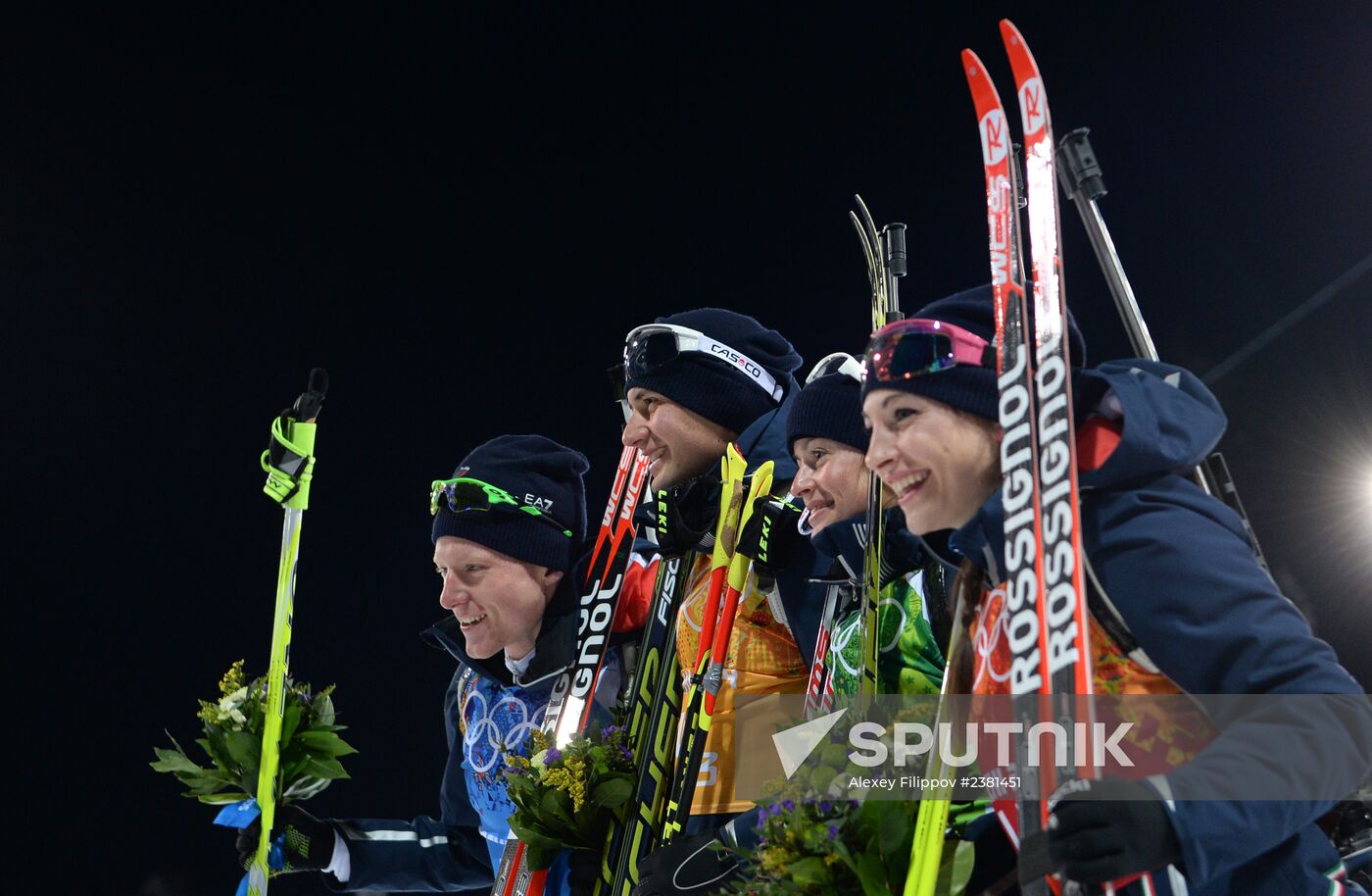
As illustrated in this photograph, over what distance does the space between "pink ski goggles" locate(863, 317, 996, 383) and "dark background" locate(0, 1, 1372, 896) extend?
287cm

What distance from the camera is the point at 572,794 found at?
2.82 metres

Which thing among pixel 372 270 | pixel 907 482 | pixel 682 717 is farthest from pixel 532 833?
pixel 372 270

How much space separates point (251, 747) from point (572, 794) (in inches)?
37.3

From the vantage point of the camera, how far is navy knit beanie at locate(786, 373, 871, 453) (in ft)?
8.50

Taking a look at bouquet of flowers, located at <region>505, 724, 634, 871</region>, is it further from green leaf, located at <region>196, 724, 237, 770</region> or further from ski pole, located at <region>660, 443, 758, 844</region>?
green leaf, located at <region>196, 724, 237, 770</region>

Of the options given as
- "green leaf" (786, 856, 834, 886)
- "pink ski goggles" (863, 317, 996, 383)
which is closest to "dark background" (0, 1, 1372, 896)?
"pink ski goggles" (863, 317, 996, 383)

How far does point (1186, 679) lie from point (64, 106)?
5.68 m

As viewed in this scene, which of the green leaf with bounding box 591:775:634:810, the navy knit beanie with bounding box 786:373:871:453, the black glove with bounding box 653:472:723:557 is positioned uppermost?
the navy knit beanie with bounding box 786:373:871:453

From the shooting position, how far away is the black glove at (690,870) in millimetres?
2373

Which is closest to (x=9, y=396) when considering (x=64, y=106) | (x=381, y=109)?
(x=64, y=106)

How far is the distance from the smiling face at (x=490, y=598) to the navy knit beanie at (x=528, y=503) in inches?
1.3

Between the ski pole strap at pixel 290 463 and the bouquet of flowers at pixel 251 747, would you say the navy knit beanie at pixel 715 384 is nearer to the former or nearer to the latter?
the ski pole strap at pixel 290 463

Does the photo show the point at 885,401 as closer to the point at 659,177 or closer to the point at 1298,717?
the point at 1298,717
